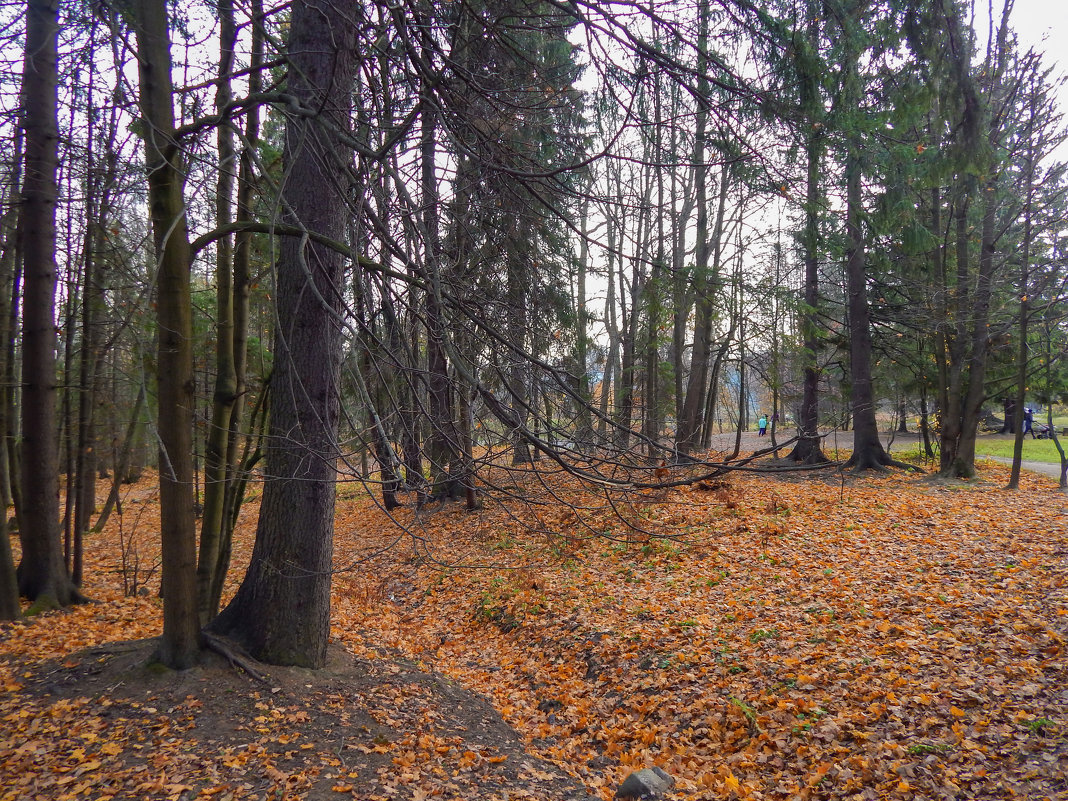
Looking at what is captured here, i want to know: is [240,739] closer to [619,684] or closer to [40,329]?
[619,684]

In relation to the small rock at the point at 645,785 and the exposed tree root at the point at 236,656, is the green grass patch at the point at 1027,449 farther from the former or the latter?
the exposed tree root at the point at 236,656

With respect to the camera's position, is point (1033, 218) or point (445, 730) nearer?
point (445, 730)

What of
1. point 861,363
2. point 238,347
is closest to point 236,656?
point 238,347

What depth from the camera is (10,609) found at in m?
5.55

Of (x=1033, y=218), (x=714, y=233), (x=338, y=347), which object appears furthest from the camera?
(x=714, y=233)

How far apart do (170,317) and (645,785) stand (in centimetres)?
424

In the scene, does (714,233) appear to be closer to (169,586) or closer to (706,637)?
(706,637)

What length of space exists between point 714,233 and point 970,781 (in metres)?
16.8

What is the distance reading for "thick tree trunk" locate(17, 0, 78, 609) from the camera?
17.4 ft

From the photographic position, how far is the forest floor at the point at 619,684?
347 cm

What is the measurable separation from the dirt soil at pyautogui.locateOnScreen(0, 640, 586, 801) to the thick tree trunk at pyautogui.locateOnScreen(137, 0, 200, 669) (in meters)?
0.60

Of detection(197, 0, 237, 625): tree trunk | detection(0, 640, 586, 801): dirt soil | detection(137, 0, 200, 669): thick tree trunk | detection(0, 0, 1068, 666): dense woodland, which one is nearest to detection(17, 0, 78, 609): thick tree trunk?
detection(0, 0, 1068, 666): dense woodland

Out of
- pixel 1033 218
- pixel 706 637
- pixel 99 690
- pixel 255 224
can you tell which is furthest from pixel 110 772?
pixel 1033 218

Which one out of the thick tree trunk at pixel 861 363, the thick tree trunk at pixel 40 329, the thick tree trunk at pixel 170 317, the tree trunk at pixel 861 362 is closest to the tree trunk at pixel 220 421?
the thick tree trunk at pixel 170 317
